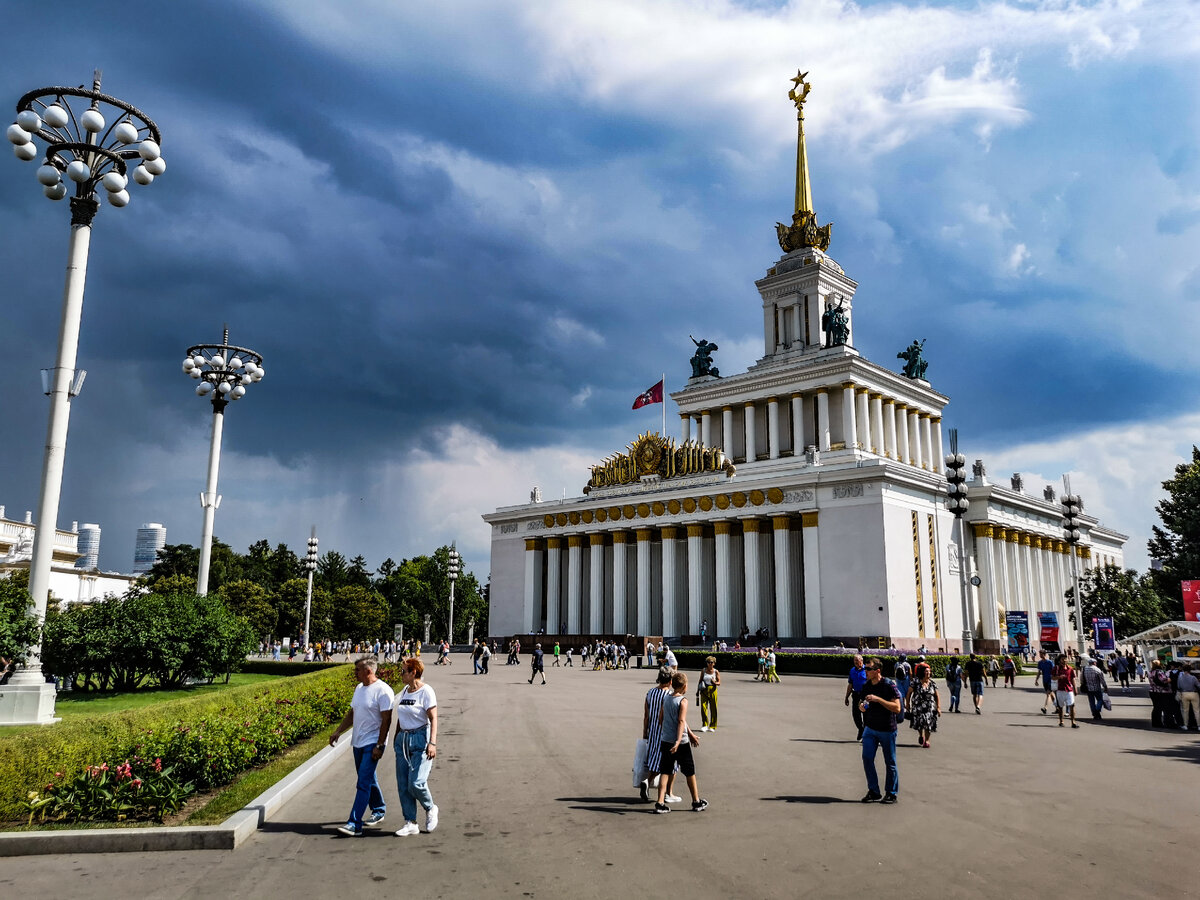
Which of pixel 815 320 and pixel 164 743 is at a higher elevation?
pixel 815 320

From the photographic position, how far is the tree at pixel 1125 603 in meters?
48.8

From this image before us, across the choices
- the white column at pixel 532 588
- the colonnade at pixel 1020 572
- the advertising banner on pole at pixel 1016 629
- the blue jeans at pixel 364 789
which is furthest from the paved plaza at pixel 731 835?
the white column at pixel 532 588

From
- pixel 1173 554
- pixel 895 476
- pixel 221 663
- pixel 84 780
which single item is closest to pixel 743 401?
pixel 895 476

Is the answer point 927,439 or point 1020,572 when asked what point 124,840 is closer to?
point 1020,572

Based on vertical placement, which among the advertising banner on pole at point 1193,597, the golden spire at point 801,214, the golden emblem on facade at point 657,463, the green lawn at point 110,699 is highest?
the golden spire at point 801,214

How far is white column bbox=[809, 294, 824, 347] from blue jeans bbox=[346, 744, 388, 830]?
60.3 m

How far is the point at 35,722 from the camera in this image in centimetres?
1491

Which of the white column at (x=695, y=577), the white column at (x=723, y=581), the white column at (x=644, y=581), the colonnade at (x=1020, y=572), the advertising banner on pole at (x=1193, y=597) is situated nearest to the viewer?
the advertising banner on pole at (x=1193, y=597)

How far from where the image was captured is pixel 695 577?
54.6m

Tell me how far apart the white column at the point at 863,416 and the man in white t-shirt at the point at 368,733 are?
178ft

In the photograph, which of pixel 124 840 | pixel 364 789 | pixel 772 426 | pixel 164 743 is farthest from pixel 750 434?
pixel 124 840

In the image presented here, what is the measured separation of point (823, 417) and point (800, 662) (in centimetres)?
2642

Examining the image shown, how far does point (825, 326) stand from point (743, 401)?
8575 mm

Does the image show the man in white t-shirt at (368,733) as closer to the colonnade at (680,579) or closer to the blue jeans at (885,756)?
the blue jeans at (885,756)
